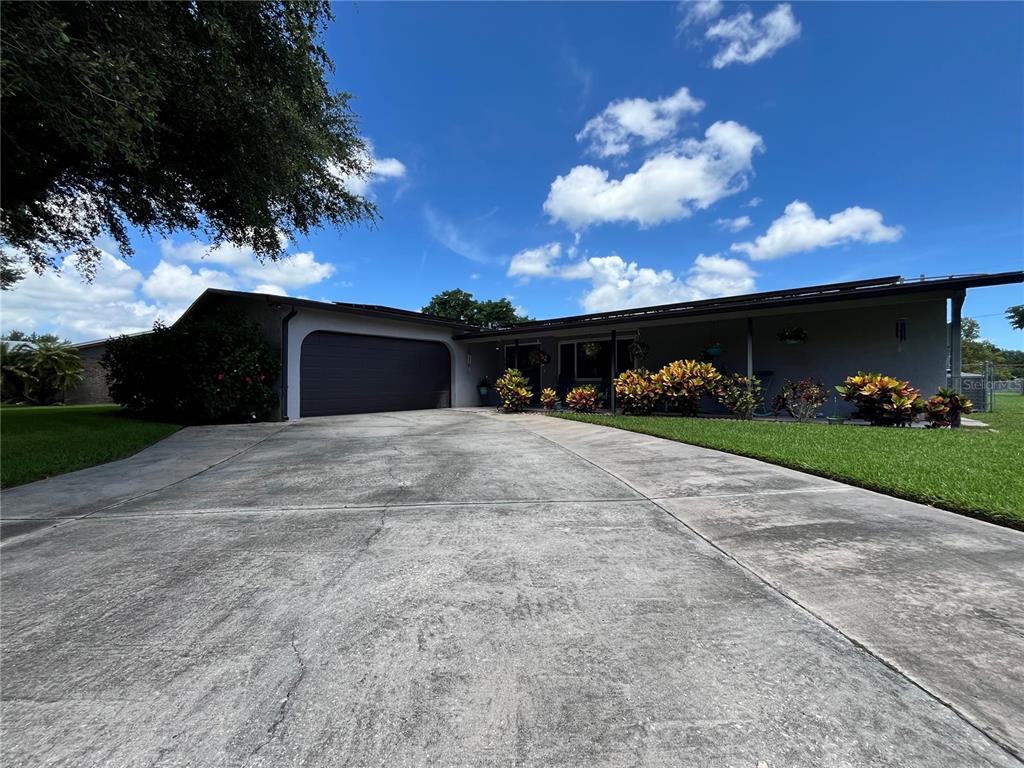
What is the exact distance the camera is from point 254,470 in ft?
18.5

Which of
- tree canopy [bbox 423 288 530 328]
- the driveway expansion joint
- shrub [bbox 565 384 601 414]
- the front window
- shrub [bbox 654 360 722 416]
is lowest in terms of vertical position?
the driveway expansion joint

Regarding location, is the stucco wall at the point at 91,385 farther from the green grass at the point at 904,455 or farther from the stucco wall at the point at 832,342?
the green grass at the point at 904,455

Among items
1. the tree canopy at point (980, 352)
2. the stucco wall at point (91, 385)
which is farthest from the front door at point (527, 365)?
the tree canopy at point (980, 352)

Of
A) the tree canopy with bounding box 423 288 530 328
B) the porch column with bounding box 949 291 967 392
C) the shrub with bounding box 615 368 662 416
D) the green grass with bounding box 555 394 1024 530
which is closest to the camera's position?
the green grass with bounding box 555 394 1024 530

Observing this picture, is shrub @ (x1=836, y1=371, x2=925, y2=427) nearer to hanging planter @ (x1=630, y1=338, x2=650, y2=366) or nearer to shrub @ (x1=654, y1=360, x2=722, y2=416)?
shrub @ (x1=654, y1=360, x2=722, y2=416)

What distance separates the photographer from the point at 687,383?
→ 10.6 metres

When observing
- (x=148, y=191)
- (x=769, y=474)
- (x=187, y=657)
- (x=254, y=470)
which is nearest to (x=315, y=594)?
(x=187, y=657)

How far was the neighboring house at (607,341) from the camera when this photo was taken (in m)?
9.48

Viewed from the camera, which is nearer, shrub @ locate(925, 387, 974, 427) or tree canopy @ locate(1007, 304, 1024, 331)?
shrub @ locate(925, 387, 974, 427)

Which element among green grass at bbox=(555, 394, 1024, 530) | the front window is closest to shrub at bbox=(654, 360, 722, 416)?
green grass at bbox=(555, 394, 1024, 530)

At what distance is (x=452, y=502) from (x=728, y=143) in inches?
492

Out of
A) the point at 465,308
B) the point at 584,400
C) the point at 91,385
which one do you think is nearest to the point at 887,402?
the point at 584,400

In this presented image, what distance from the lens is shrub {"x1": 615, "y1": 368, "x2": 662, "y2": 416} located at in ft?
36.1

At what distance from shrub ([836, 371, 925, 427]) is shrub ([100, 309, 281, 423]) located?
13183 millimetres
